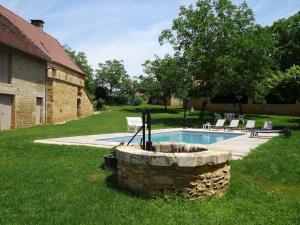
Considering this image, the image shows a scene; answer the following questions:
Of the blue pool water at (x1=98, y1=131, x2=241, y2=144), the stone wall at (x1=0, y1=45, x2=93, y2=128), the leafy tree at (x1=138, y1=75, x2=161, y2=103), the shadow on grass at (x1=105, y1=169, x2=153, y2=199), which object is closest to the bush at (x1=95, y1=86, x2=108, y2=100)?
the leafy tree at (x1=138, y1=75, x2=161, y2=103)

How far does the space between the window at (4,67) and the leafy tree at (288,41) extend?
2684 cm

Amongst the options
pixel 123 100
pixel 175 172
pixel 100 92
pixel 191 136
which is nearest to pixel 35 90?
pixel 191 136

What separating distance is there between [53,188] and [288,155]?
8045 mm

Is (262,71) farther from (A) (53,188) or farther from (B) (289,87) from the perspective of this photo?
(A) (53,188)

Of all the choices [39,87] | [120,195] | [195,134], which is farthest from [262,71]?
[120,195]

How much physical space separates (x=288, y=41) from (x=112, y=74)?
2708cm

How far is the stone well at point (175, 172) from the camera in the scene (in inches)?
271

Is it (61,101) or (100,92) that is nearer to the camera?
(61,101)

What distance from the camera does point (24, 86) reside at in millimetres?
24312

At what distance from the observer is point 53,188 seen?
7.52 metres

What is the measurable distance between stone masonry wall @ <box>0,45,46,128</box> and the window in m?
0.23

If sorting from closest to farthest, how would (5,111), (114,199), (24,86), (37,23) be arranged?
(114,199), (5,111), (24,86), (37,23)

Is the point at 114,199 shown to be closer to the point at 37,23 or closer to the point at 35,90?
the point at 35,90

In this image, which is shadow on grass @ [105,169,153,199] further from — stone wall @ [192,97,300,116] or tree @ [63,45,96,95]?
tree @ [63,45,96,95]
